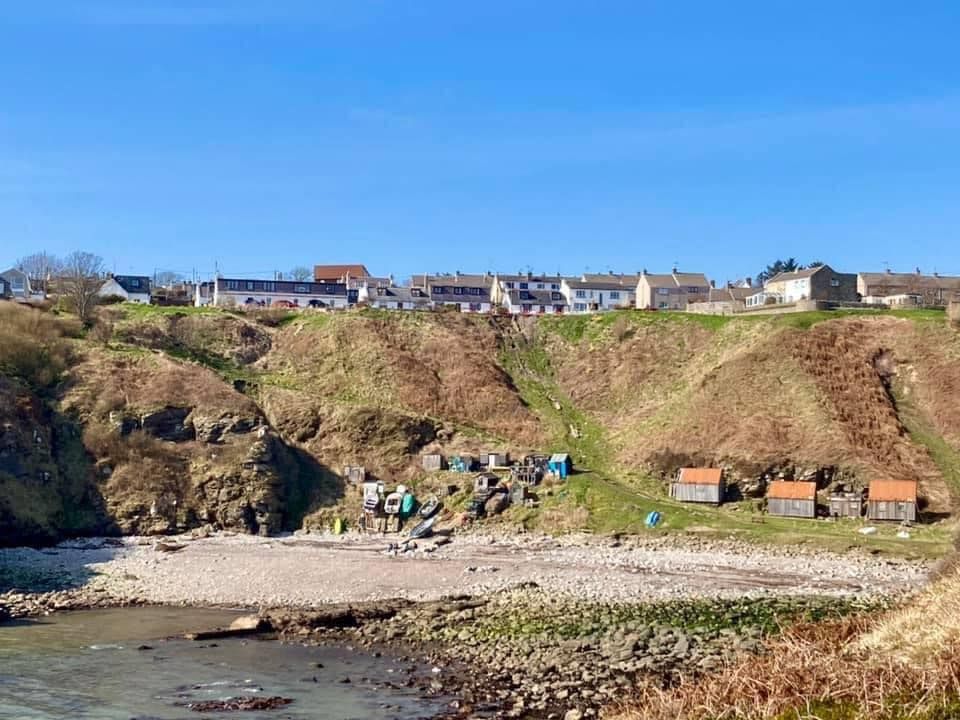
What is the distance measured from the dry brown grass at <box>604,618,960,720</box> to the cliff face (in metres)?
44.0

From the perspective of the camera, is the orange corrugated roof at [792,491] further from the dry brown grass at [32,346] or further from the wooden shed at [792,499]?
the dry brown grass at [32,346]

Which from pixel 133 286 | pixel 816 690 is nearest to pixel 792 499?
pixel 816 690

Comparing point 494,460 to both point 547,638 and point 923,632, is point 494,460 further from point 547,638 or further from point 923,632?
point 923,632

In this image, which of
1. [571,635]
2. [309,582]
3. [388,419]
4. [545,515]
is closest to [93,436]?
[388,419]

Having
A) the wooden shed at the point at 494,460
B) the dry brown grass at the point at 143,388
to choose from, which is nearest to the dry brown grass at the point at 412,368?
the wooden shed at the point at 494,460

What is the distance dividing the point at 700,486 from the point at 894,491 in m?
10.3

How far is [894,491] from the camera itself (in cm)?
5488

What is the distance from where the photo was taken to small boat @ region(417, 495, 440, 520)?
60041mm

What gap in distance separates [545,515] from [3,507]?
28281 mm

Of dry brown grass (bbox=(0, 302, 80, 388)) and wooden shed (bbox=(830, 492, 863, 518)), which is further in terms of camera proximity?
dry brown grass (bbox=(0, 302, 80, 388))

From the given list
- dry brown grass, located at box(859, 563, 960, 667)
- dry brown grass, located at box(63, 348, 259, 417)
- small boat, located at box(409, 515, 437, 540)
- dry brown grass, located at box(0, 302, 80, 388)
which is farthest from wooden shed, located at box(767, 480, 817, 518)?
dry brown grass, located at box(0, 302, 80, 388)

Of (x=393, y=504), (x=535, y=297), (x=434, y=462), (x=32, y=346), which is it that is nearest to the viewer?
(x=393, y=504)

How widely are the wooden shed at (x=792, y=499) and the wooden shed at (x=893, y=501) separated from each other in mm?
2940

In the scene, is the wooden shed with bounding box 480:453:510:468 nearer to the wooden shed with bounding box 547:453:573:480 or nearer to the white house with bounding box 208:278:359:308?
the wooden shed with bounding box 547:453:573:480
